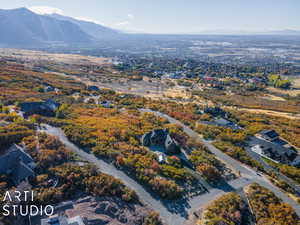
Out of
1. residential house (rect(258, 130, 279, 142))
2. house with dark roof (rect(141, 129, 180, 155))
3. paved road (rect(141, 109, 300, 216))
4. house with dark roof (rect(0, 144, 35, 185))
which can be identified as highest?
house with dark roof (rect(0, 144, 35, 185))

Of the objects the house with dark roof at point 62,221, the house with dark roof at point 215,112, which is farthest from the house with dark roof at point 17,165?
the house with dark roof at point 215,112

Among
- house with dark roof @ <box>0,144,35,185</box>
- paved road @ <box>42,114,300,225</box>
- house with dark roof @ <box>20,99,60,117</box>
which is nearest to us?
paved road @ <box>42,114,300,225</box>

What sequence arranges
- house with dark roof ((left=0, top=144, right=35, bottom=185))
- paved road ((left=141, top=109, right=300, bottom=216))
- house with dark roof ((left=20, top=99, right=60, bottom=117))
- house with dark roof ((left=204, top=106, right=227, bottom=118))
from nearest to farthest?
house with dark roof ((left=0, top=144, right=35, bottom=185)) → paved road ((left=141, top=109, right=300, bottom=216)) → house with dark roof ((left=20, top=99, right=60, bottom=117)) → house with dark roof ((left=204, top=106, right=227, bottom=118))

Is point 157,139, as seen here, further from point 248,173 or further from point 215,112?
point 215,112

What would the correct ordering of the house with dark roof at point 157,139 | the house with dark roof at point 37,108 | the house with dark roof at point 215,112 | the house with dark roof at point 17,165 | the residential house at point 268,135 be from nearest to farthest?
the house with dark roof at point 17,165, the house with dark roof at point 157,139, the residential house at point 268,135, the house with dark roof at point 37,108, the house with dark roof at point 215,112

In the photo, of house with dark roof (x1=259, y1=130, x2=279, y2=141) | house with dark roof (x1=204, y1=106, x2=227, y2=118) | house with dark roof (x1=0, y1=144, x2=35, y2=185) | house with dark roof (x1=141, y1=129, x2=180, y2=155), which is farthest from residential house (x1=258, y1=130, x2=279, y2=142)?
house with dark roof (x1=0, y1=144, x2=35, y2=185)

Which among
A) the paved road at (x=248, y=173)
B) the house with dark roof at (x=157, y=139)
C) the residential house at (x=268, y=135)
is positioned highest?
the house with dark roof at (x=157, y=139)

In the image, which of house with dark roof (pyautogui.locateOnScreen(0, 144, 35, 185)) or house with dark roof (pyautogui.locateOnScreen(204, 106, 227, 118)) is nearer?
house with dark roof (pyautogui.locateOnScreen(0, 144, 35, 185))

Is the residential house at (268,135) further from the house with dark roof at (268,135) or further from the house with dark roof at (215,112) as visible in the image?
the house with dark roof at (215,112)

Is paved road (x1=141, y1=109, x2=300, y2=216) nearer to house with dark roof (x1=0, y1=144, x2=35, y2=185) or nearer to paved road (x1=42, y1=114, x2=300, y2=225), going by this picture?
paved road (x1=42, y1=114, x2=300, y2=225)

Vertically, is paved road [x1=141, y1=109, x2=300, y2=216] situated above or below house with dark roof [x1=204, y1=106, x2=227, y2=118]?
below
